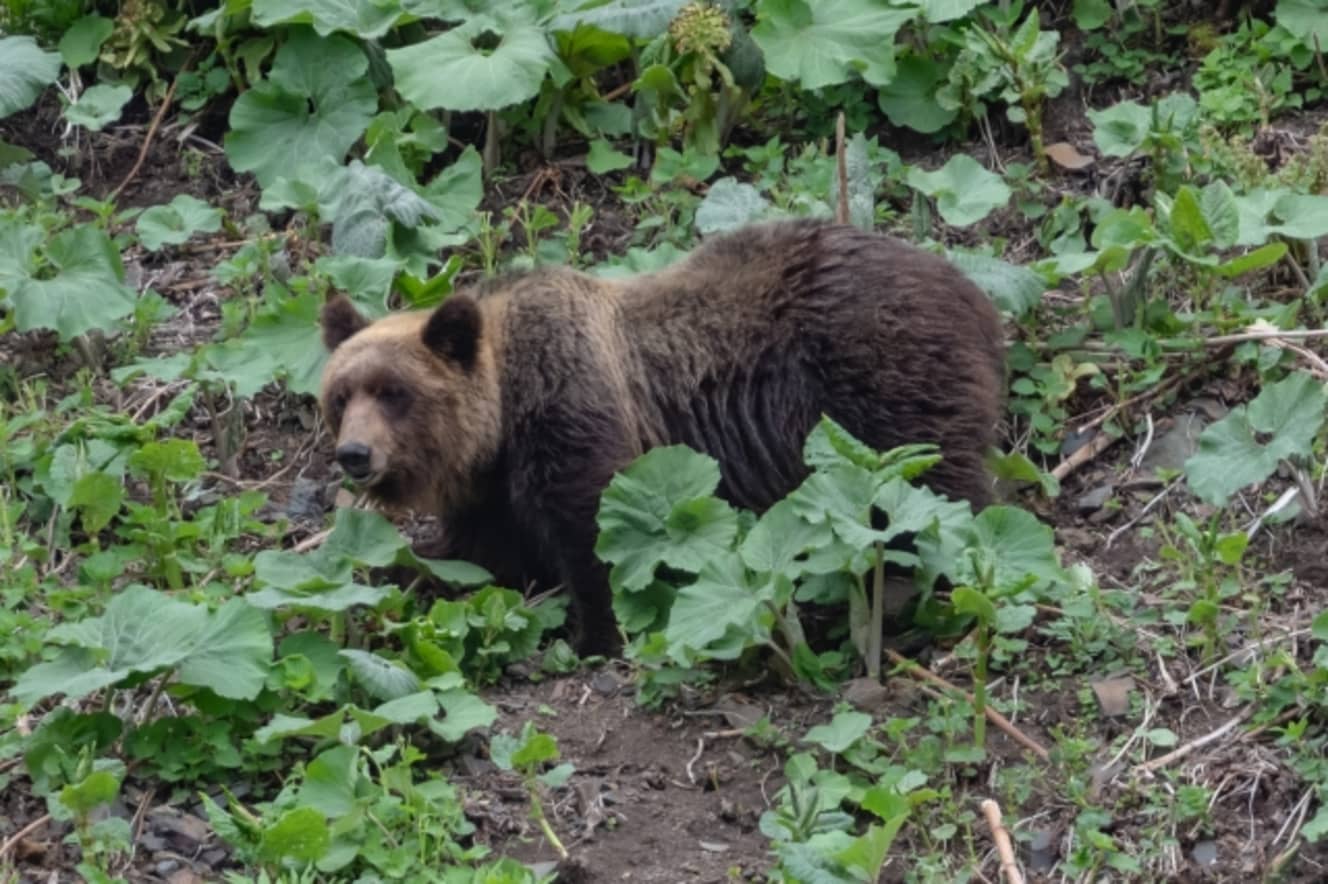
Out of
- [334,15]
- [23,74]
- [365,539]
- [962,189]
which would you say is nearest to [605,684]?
[365,539]

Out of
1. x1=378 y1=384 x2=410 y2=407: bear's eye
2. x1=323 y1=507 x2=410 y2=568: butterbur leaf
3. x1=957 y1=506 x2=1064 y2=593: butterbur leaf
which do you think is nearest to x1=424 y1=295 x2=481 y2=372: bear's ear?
x1=378 y1=384 x2=410 y2=407: bear's eye

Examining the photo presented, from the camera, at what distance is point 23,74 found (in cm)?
958

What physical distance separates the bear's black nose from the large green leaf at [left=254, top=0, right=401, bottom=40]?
2786 millimetres

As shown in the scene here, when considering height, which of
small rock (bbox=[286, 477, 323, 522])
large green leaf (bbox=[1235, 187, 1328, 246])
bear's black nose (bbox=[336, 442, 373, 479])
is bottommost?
small rock (bbox=[286, 477, 323, 522])

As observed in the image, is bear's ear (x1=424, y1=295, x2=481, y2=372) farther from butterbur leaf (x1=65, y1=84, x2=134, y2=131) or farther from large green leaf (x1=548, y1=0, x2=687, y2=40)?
butterbur leaf (x1=65, y1=84, x2=134, y2=131)

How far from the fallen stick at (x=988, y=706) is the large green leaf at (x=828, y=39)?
11.0 feet

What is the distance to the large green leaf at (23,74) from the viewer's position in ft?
31.1

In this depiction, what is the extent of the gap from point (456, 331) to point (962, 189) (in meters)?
2.31

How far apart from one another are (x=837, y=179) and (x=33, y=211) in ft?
12.3

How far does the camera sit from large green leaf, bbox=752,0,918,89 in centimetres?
922

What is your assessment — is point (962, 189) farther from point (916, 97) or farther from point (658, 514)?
point (658, 514)

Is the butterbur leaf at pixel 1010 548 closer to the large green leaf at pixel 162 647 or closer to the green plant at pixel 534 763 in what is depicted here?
the green plant at pixel 534 763

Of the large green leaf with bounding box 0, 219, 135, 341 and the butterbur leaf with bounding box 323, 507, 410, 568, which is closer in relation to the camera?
the butterbur leaf with bounding box 323, 507, 410, 568

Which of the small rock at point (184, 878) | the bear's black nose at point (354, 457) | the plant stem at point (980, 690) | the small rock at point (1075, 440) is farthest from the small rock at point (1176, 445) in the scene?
the small rock at point (184, 878)
